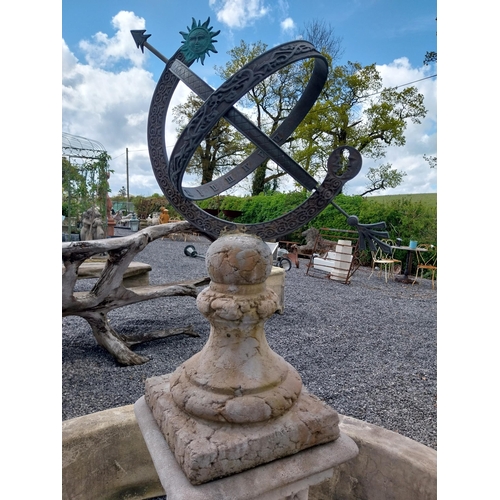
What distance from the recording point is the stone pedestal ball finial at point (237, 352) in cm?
132

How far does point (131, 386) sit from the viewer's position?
3.64 metres

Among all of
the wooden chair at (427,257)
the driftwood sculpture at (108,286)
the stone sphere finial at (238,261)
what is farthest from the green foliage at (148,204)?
the stone sphere finial at (238,261)

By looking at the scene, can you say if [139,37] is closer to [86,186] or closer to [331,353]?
[331,353]

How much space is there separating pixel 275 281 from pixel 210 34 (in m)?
4.51

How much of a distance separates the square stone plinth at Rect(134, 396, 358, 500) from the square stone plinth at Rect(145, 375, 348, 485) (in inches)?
0.9

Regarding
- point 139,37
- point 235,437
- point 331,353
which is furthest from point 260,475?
point 331,353

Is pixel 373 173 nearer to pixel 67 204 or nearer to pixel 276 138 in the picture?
pixel 67 204

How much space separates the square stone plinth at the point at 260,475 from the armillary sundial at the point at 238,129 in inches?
35.1

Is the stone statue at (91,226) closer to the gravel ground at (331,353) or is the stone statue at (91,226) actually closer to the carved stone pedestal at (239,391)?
the gravel ground at (331,353)

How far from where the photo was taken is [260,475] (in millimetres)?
1225

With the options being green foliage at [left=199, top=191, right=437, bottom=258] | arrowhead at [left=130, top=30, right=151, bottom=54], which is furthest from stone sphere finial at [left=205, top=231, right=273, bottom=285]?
green foliage at [left=199, top=191, right=437, bottom=258]

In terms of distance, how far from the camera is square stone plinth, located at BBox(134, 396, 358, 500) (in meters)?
1.14

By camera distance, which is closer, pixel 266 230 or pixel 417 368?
pixel 266 230

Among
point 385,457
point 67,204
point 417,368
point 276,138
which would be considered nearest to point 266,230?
point 276,138
